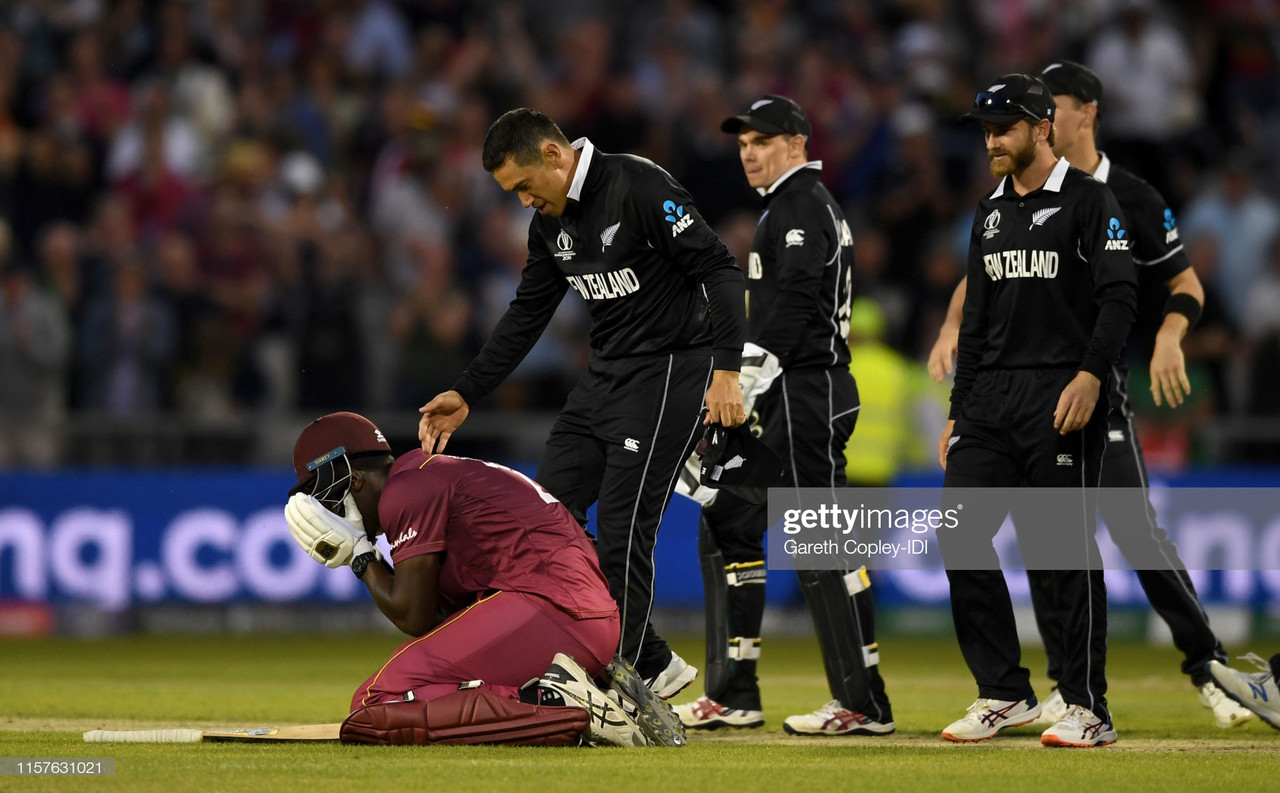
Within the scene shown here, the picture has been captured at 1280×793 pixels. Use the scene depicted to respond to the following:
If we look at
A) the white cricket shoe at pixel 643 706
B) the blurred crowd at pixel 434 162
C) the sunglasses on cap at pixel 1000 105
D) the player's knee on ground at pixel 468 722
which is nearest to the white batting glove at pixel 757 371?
the sunglasses on cap at pixel 1000 105

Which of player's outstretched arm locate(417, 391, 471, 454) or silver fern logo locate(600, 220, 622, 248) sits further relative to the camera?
player's outstretched arm locate(417, 391, 471, 454)

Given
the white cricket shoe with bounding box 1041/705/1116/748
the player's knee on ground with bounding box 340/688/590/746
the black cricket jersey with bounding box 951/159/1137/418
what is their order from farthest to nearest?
the black cricket jersey with bounding box 951/159/1137/418
the white cricket shoe with bounding box 1041/705/1116/748
the player's knee on ground with bounding box 340/688/590/746

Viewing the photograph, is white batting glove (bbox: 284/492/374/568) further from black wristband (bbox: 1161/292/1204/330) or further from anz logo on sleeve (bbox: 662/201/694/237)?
black wristband (bbox: 1161/292/1204/330)

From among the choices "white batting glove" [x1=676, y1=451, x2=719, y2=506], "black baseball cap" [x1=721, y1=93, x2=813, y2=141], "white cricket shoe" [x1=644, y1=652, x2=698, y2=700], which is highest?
"black baseball cap" [x1=721, y1=93, x2=813, y2=141]

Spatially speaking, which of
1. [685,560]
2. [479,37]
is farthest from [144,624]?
[479,37]

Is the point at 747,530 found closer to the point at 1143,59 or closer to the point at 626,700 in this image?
the point at 626,700

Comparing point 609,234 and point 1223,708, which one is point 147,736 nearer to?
point 609,234

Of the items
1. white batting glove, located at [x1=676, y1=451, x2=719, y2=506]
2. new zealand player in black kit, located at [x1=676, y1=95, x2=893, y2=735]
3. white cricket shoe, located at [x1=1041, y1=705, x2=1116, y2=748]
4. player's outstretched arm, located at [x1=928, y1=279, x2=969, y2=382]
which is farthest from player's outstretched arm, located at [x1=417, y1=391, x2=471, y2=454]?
white cricket shoe, located at [x1=1041, y1=705, x2=1116, y2=748]

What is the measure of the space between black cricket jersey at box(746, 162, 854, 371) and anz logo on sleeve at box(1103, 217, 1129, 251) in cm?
136

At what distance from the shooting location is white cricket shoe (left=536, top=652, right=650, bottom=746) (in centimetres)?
686

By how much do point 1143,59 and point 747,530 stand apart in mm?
10301

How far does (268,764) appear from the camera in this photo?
20.8 feet

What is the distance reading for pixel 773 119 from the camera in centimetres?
859

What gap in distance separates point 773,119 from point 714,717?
9.14 ft
